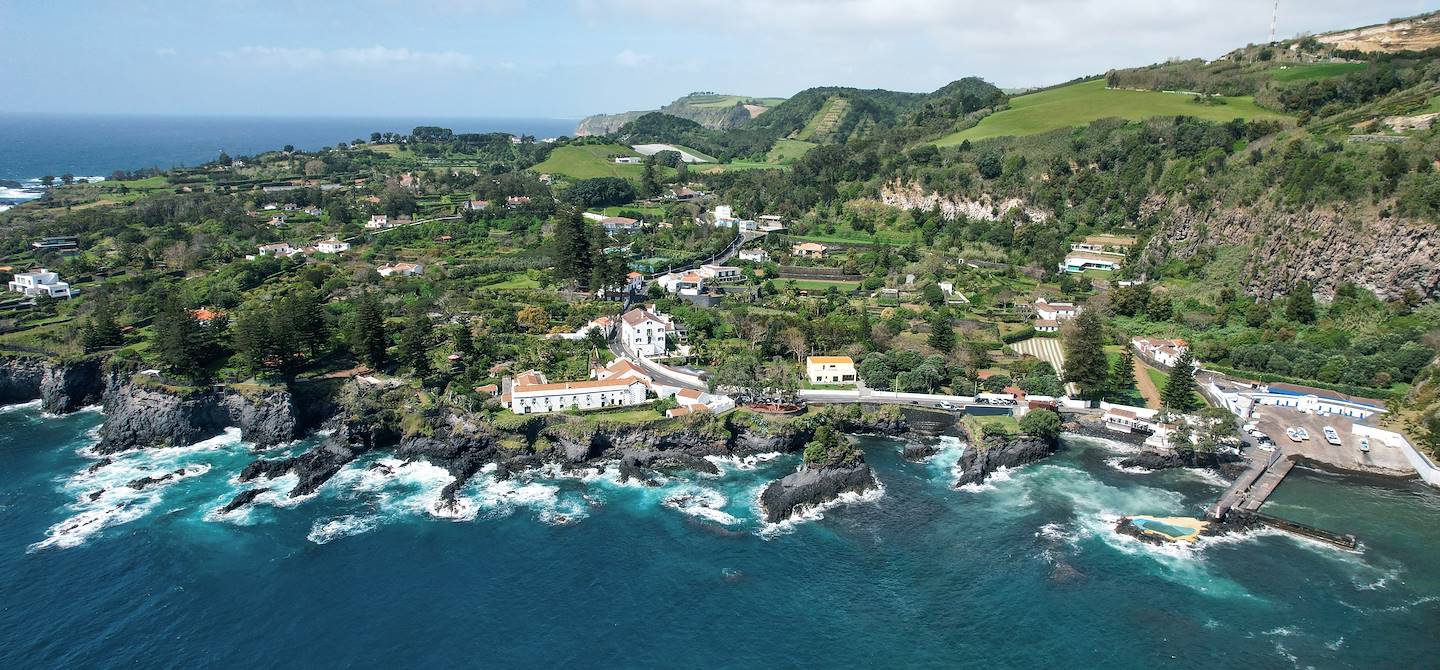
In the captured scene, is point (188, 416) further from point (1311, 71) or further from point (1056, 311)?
point (1311, 71)

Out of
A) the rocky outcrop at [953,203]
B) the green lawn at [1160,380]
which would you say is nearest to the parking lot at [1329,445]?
the green lawn at [1160,380]

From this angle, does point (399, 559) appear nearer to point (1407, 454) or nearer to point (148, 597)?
point (148, 597)

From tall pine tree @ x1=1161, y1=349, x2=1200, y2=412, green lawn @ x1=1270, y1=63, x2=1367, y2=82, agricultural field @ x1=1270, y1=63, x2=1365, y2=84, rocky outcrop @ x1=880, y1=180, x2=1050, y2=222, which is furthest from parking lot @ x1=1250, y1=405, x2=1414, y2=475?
green lawn @ x1=1270, y1=63, x2=1367, y2=82

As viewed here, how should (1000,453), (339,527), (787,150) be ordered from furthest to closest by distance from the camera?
(787,150)
(1000,453)
(339,527)

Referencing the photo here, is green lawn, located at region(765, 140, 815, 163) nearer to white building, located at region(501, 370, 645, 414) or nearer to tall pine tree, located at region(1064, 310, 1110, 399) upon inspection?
tall pine tree, located at region(1064, 310, 1110, 399)

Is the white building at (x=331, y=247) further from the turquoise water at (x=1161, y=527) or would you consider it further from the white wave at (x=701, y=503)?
the turquoise water at (x=1161, y=527)

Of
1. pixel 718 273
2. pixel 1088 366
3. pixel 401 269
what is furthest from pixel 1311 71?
pixel 401 269

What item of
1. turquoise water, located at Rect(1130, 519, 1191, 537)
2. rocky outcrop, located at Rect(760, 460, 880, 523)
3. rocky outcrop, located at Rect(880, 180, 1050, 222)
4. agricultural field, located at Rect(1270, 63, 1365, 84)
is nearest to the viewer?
turquoise water, located at Rect(1130, 519, 1191, 537)
